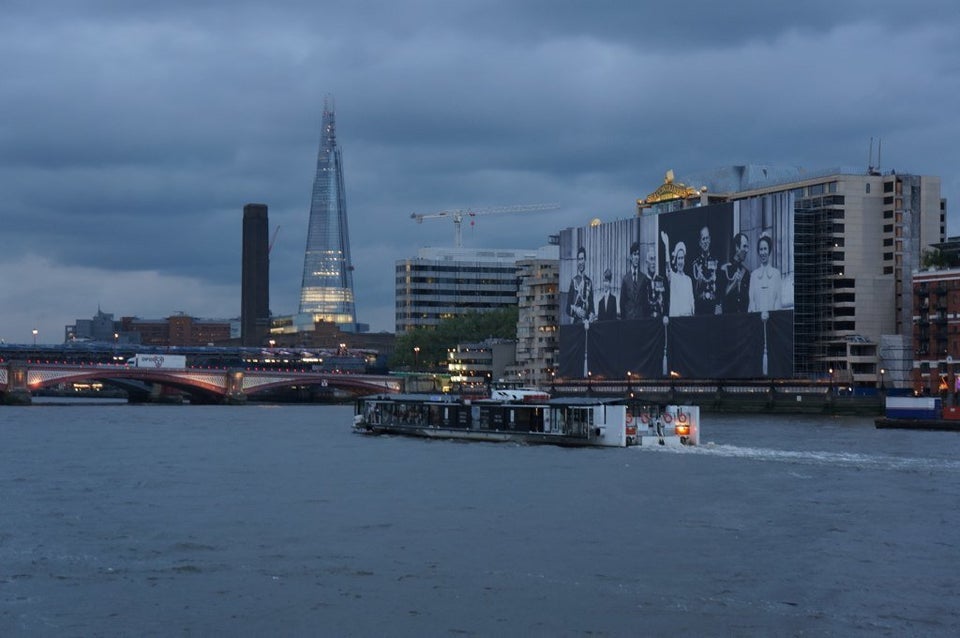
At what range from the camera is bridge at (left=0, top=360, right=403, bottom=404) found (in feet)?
500

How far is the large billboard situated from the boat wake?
69334 mm

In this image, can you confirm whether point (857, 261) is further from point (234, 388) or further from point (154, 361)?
point (154, 361)

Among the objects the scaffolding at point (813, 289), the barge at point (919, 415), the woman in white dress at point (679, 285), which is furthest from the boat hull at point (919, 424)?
the woman in white dress at point (679, 285)

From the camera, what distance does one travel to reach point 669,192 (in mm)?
177500

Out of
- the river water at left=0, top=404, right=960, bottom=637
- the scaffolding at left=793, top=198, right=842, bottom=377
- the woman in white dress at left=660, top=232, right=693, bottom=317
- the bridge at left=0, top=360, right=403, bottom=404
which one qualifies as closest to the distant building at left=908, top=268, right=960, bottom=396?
the scaffolding at left=793, top=198, right=842, bottom=377

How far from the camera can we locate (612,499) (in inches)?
1998

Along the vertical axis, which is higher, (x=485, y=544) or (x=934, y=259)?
(x=934, y=259)

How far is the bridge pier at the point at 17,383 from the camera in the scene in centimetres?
15175

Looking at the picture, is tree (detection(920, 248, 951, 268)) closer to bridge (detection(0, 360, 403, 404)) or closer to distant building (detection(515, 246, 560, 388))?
distant building (detection(515, 246, 560, 388))

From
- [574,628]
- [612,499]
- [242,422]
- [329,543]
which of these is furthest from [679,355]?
[574,628]

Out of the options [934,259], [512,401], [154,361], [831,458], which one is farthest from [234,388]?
[831,458]

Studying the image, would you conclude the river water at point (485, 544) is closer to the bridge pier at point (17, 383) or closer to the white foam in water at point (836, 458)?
the white foam in water at point (836, 458)

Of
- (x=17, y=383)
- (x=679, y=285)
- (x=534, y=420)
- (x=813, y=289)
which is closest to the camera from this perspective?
(x=534, y=420)

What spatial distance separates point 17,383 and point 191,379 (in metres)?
20.2
